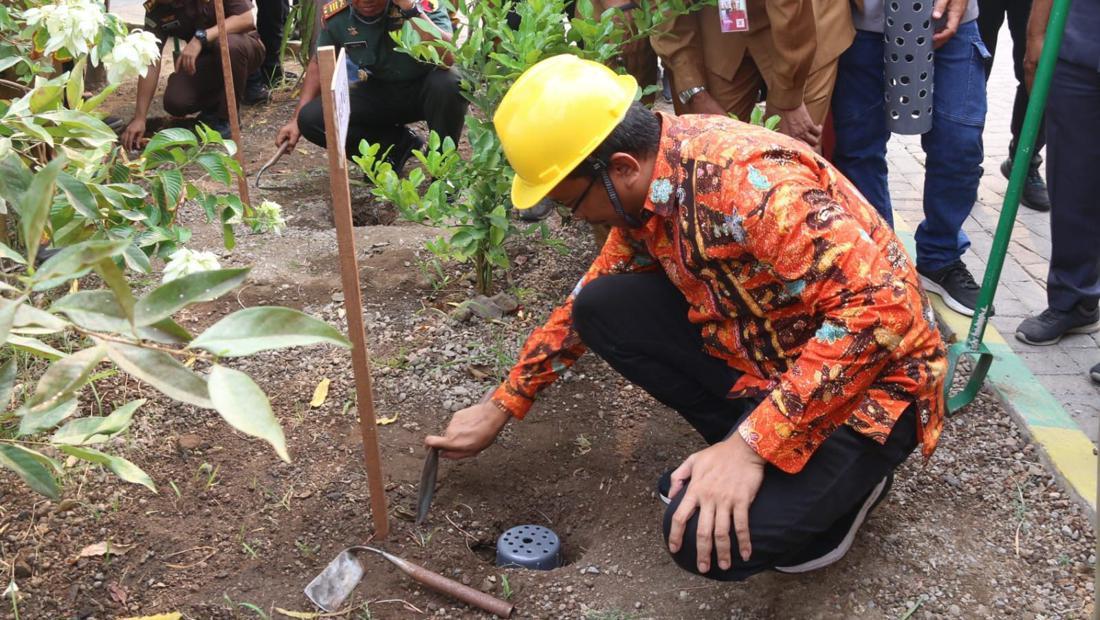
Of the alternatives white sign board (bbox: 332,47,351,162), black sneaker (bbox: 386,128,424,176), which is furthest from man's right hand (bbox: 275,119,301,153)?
white sign board (bbox: 332,47,351,162)

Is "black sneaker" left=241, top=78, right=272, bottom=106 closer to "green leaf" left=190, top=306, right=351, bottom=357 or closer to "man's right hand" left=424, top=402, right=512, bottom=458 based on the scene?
"man's right hand" left=424, top=402, right=512, bottom=458

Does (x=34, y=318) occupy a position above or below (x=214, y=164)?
above

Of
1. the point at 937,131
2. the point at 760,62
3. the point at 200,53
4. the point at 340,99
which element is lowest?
the point at 200,53

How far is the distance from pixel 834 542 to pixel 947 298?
1.55m

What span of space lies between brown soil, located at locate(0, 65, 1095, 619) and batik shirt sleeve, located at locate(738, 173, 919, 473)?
58 centimetres

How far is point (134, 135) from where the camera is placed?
496 centimetres

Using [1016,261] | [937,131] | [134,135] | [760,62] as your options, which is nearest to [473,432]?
[760,62]

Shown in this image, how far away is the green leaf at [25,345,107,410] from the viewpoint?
42.7 inches

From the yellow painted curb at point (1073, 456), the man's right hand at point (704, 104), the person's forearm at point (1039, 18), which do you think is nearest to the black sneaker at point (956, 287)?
the yellow painted curb at point (1073, 456)

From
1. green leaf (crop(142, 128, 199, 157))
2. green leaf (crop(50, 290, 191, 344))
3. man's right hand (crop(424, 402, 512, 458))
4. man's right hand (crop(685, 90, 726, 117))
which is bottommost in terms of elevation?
man's right hand (crop(424, 402, 512, 458))

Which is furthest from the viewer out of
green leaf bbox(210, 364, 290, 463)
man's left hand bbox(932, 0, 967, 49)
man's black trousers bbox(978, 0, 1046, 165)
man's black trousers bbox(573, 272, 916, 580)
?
man's black trousers bbox(978, 0, 1046, 165)

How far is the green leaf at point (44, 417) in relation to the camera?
53.2 inches

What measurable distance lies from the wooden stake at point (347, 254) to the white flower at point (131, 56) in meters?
0.36

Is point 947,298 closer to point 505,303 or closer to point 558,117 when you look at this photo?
point 505,303
